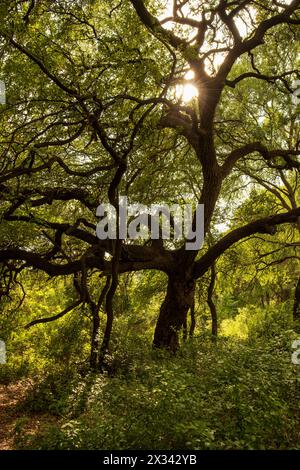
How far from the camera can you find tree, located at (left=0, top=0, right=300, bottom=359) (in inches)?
316

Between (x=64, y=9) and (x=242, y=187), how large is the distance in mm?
11167

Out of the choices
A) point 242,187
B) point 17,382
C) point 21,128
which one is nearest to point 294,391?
point 21,128

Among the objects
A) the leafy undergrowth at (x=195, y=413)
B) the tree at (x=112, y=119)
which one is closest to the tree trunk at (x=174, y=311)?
the tree at (x=112, y=119)

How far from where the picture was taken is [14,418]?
9.24 meters

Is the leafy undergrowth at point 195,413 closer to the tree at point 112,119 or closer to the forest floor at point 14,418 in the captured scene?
the forest floor at point 14,418

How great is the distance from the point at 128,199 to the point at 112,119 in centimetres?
290

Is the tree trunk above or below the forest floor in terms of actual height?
above

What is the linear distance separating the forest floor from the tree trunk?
Result: 3637 mm

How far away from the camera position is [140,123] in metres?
8.45

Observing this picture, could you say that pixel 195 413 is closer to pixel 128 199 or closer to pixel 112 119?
pixel 112 119

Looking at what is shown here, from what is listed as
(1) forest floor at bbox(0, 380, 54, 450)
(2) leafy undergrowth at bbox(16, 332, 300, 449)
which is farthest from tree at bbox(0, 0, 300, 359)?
(2) leafy undergrowth at bbox(16, 332, 300, 449)

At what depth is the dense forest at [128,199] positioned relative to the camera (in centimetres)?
583

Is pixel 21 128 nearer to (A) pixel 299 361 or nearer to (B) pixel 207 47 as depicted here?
(B) pixel 207 47

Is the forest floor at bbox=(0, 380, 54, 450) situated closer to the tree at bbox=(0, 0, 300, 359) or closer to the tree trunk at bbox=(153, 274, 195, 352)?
the tree at bbox=(0, 0, 300, 359)
